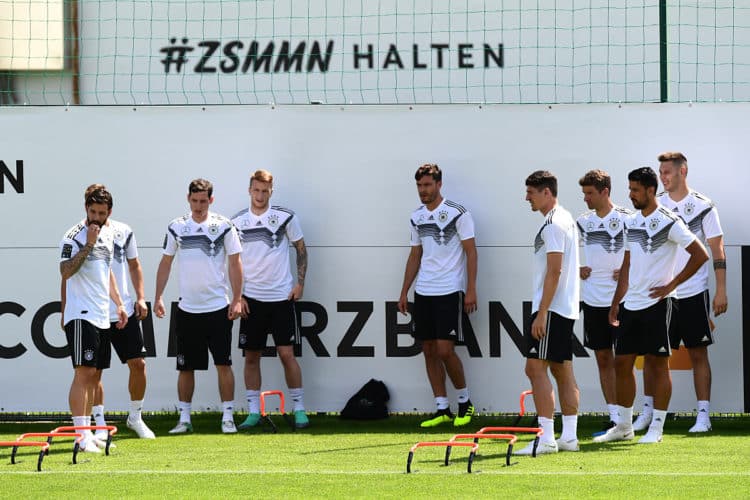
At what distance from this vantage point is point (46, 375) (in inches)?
406

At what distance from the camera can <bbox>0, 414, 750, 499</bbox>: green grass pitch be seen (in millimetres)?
6562

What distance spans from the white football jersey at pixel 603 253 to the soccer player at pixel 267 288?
7.63 feet

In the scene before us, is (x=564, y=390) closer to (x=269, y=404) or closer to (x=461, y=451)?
(x=461, y=451)

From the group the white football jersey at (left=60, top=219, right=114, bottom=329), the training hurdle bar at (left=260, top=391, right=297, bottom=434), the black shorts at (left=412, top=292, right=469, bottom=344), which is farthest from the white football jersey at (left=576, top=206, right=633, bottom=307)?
the white football jersey at (left=60, top=219, right=114, bottom=329)

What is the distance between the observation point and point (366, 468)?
24.5 feet

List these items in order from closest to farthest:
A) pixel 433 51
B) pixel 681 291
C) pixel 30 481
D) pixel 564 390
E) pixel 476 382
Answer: pixel 30 481 → pixel 564 390 → pixel 681 291 → pixel 476 382 → pixel 433 51

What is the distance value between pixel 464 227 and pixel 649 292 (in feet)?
6.45

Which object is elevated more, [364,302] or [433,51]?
[433,51]

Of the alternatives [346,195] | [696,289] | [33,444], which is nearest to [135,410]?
[33,444]

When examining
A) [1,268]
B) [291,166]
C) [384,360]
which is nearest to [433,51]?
[291,166]

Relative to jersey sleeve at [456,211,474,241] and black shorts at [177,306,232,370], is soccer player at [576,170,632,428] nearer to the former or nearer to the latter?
jersey sleeve at [456,211,474,241]

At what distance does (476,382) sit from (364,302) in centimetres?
115

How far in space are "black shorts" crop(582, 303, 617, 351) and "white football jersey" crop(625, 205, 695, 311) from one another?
2.49 feet

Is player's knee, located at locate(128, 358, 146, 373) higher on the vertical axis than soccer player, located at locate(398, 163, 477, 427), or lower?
lower
